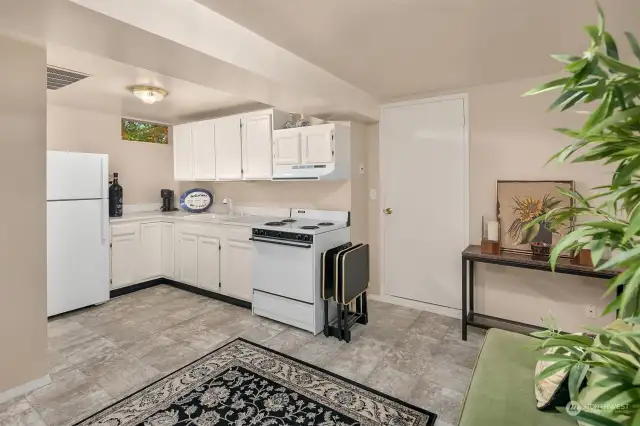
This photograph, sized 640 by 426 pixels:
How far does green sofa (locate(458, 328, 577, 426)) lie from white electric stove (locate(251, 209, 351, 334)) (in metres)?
1.62

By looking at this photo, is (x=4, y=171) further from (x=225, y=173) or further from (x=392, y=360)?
(x=392, y=360)

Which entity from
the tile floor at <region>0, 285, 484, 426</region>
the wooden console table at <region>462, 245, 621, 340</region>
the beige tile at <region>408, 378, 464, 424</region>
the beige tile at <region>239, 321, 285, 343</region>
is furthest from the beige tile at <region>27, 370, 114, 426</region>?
the wooden console table at <region>462, 245, 621, 340</region>

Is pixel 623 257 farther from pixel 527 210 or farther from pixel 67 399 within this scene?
pixel 67 399

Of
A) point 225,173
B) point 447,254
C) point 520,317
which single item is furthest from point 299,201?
point 520,317

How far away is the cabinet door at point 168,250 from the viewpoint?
4434mm

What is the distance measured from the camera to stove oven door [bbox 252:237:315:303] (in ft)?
10.1

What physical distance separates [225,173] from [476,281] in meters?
3.14

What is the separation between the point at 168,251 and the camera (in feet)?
14.7

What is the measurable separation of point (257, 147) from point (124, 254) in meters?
2.15

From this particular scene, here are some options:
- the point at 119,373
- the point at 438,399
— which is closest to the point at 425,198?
the point at 438,399

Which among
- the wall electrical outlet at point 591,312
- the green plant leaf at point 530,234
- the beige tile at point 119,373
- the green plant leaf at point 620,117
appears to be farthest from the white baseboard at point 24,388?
the wall electrical outlet at point 591,312

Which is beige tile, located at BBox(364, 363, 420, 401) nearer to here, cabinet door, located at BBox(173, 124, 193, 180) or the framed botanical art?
the framed botanical art

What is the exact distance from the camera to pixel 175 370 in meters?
2.46

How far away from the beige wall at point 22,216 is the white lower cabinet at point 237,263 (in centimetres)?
175
